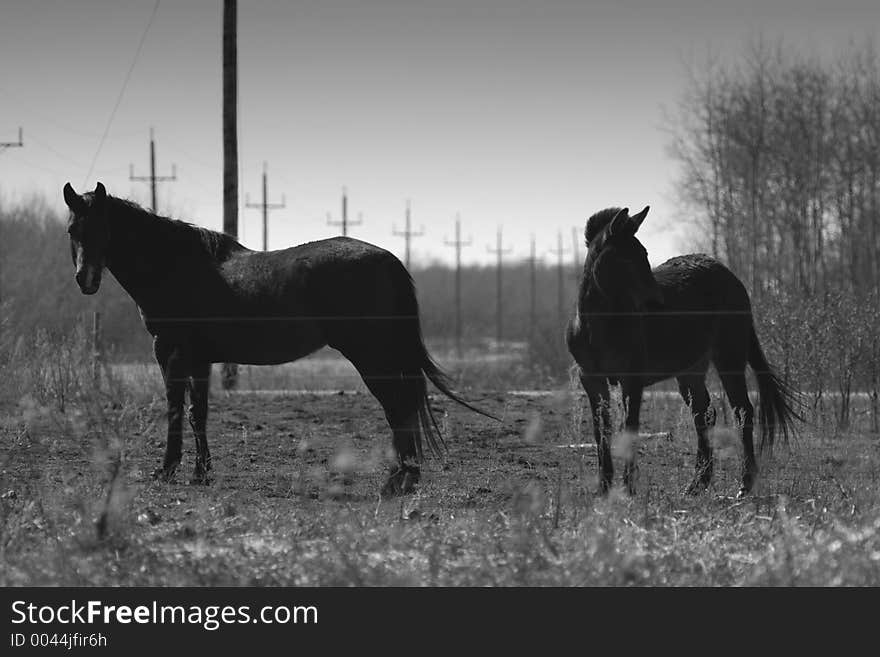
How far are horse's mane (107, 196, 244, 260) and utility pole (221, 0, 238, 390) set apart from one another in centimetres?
693

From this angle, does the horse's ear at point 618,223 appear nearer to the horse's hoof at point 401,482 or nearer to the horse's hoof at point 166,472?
the horse's hoof at point 401,482

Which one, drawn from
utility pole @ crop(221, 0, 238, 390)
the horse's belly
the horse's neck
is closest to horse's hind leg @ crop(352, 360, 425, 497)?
the horse's belly

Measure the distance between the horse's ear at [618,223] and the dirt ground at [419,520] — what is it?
1420mm

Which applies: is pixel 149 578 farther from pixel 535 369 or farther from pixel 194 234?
pixel 535 369

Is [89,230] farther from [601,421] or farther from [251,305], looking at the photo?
[601,421]

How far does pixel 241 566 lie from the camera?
5.05 metres

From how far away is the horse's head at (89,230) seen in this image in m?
7.75

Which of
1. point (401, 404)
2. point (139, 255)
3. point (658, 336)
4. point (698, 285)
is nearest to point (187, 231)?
point (139, 255)

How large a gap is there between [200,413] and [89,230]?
1618 millimetres

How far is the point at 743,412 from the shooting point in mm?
7988

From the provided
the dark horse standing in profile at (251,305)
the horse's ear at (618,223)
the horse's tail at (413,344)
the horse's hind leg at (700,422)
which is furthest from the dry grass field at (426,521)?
the horse's ear at (618,223)

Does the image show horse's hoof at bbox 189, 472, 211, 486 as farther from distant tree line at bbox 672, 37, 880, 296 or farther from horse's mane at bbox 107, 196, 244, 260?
distant tree line at bbox 672, 37, 880, 296
